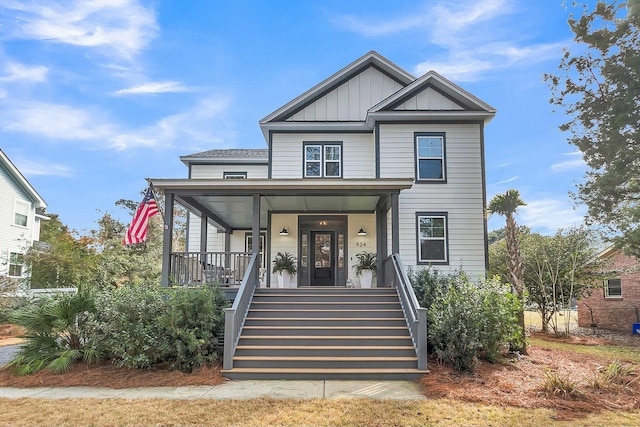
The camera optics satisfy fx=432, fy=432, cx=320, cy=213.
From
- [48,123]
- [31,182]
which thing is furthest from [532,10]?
[31,182]

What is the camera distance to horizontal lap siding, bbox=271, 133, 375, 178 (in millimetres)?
13688

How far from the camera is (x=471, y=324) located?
7.69 metres

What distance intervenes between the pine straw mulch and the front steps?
2.38 ft

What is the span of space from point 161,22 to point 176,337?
11484mm

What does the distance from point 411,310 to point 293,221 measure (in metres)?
6.40

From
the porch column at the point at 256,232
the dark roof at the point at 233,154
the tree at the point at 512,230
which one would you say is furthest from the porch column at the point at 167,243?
the tree at the point at 512,230

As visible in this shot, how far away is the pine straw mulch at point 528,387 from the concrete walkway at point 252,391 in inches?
22.1

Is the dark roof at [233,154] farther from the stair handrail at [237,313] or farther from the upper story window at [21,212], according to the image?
the upper story window at [21,212]

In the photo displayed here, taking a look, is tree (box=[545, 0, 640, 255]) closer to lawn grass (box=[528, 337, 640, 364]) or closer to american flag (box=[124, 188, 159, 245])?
lawn grass (box=[528, 337, 640, 364])

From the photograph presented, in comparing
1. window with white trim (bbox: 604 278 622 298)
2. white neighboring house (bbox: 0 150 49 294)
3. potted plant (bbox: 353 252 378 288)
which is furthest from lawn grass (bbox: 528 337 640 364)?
white neighboring house (bbox: 0 150 49 294)

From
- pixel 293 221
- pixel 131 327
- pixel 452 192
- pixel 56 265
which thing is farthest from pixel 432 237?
pixel 56 265

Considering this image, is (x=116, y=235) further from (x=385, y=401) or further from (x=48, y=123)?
(x=385, y=401)

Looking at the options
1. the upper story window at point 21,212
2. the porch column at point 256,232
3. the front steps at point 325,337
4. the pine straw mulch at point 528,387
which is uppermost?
the upper story window at point 21,212

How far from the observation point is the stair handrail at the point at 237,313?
25.1 feet
